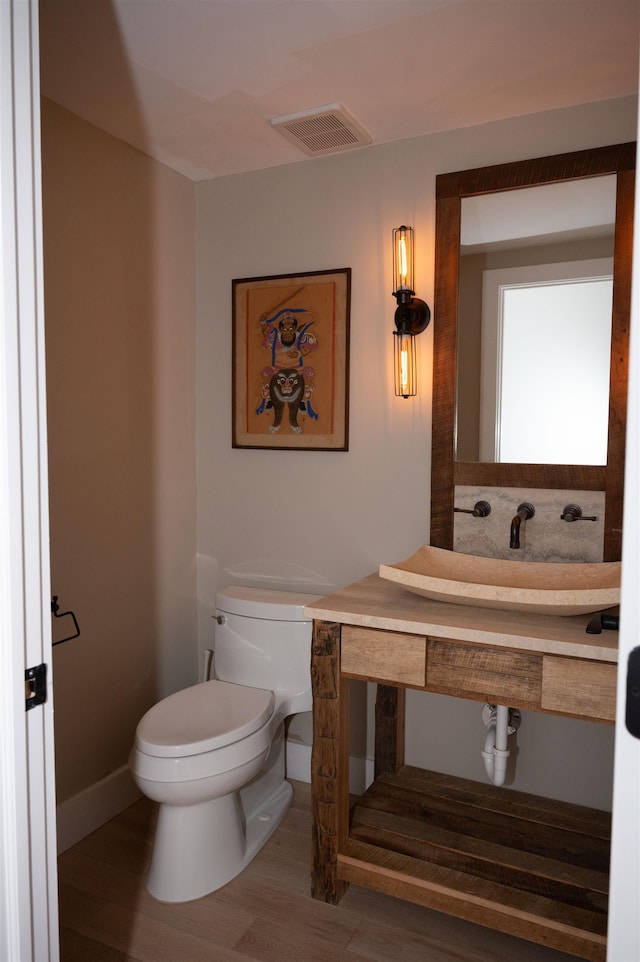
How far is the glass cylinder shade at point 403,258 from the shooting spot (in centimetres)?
236

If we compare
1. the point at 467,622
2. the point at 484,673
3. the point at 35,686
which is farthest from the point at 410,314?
the point at 35,686

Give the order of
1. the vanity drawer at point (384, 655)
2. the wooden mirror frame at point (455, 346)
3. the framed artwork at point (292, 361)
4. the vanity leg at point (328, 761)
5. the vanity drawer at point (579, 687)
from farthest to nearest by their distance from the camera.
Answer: the framed artwork at point (292, 361) < the wooden mirror frame at point (455, 346) < the vanity leg at point (328, 761) < the vanity drawer at point (384, 655) < the vanity drawer at point (579, 687)

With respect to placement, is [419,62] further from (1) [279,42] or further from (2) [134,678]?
(2) [134,678]

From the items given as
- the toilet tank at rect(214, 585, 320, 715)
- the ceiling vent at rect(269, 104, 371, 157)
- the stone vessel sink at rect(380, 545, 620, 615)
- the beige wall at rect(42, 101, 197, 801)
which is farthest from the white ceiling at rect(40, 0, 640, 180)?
the toilet tank at rect(214, 585, 320, 715)

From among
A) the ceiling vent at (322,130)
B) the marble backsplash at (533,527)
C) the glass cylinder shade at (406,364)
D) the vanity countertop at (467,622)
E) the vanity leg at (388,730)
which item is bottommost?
the vanity leg at (388,730)

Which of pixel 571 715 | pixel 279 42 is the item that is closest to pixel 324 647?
pixel 571 715

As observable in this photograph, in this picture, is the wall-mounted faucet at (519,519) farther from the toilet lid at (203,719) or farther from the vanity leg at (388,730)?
the toilet lid at (203,719)

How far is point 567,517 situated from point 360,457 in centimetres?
77

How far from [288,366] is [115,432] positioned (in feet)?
2.30

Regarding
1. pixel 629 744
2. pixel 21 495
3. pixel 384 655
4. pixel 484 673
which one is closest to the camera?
pixel 629 744

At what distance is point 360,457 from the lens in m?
2.55

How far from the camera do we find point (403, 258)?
2371 mm

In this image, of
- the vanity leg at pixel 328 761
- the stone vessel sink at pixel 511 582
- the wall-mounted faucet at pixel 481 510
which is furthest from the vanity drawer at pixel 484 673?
the wall-mounted faucet at pixel 481 510

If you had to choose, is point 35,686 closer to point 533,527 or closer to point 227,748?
point 227,748
